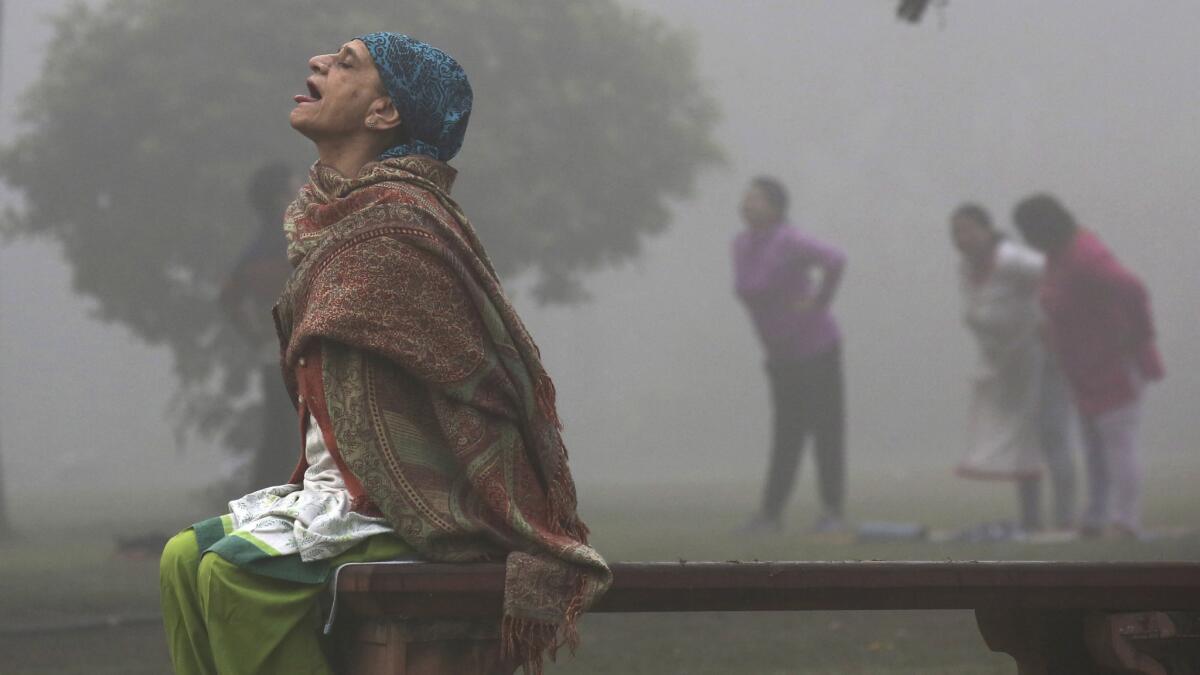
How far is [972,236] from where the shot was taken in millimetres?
14906

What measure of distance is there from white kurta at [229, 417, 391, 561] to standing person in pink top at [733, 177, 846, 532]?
13.0m

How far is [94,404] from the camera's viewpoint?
3388 cm

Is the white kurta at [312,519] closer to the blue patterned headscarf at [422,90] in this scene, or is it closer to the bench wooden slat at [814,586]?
the bench wooden slat at [814,586]

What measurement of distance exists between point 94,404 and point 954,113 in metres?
18.1

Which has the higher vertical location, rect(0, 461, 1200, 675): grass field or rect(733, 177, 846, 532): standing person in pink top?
rect(733, 177, 846, 532): standing person in pink top

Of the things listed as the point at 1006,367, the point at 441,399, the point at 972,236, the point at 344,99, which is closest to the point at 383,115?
the point at 344,99

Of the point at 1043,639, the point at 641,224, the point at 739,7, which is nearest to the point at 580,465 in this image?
the point at 739,7

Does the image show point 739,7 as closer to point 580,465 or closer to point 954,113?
point 954,113

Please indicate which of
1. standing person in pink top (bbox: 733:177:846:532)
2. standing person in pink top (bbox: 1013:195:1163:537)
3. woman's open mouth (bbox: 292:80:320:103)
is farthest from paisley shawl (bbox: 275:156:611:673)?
standing person in pink top (bbox: 733:177:846:532)

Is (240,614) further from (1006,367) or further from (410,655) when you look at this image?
(1006,367)

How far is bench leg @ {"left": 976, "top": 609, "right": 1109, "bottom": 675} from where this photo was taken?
2.99m

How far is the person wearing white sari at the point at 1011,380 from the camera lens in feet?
46.8

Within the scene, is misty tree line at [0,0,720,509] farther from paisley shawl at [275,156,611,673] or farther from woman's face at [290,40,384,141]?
paisley shawl at [275,156,611,673]

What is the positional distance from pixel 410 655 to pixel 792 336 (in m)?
14.3
